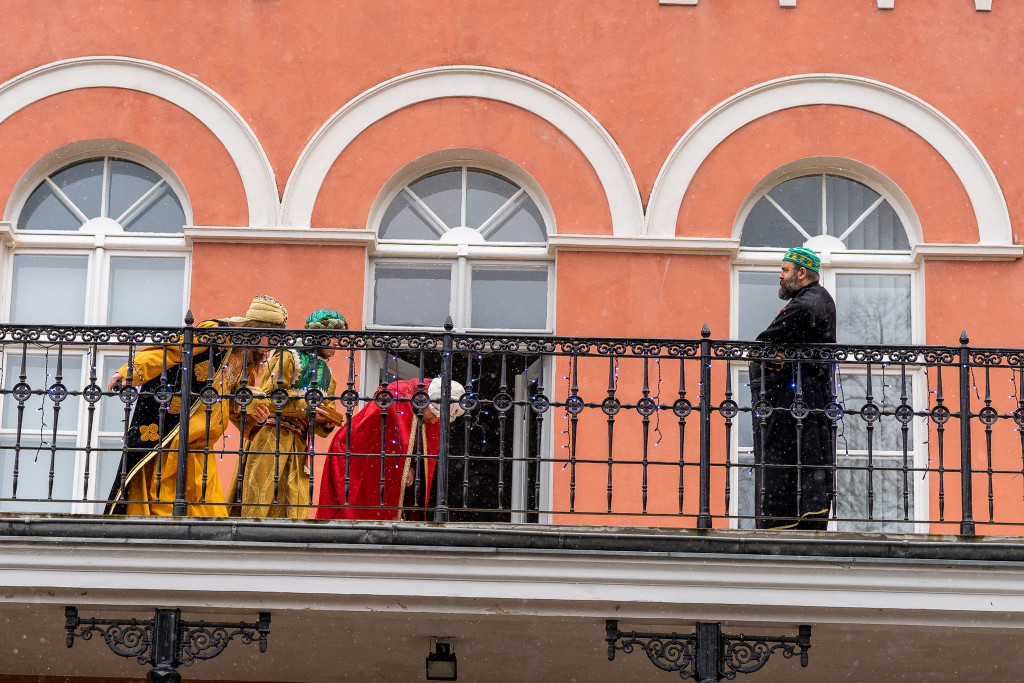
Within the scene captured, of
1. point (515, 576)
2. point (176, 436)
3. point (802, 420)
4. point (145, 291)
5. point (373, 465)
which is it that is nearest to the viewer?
point (515, 576)

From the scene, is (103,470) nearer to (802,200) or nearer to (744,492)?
(744,492)

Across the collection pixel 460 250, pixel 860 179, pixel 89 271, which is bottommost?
pixel 89 271

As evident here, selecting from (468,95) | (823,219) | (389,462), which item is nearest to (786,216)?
(823,219)

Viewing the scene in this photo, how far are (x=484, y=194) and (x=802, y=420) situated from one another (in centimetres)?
356

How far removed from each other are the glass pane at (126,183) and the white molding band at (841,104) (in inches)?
147

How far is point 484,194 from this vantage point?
38.2 ft

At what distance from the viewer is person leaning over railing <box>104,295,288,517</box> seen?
30.4 ft

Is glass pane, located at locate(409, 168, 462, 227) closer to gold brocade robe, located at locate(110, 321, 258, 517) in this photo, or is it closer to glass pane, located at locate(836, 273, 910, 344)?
gold brocade robe, located at locate(110, 321, 258, 517)

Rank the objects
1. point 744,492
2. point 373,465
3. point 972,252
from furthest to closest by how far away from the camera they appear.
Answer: point 972,252, point 744,492, point 373,465

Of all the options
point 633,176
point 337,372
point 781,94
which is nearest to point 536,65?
point 633,176

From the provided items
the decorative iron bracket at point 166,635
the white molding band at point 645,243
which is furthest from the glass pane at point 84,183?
the decorative iron bracket at point 166,635

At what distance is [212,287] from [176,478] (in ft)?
7.99

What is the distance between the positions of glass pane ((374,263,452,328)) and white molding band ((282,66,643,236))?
0.76m

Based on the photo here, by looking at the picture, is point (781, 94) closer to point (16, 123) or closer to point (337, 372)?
point (337, 372)
